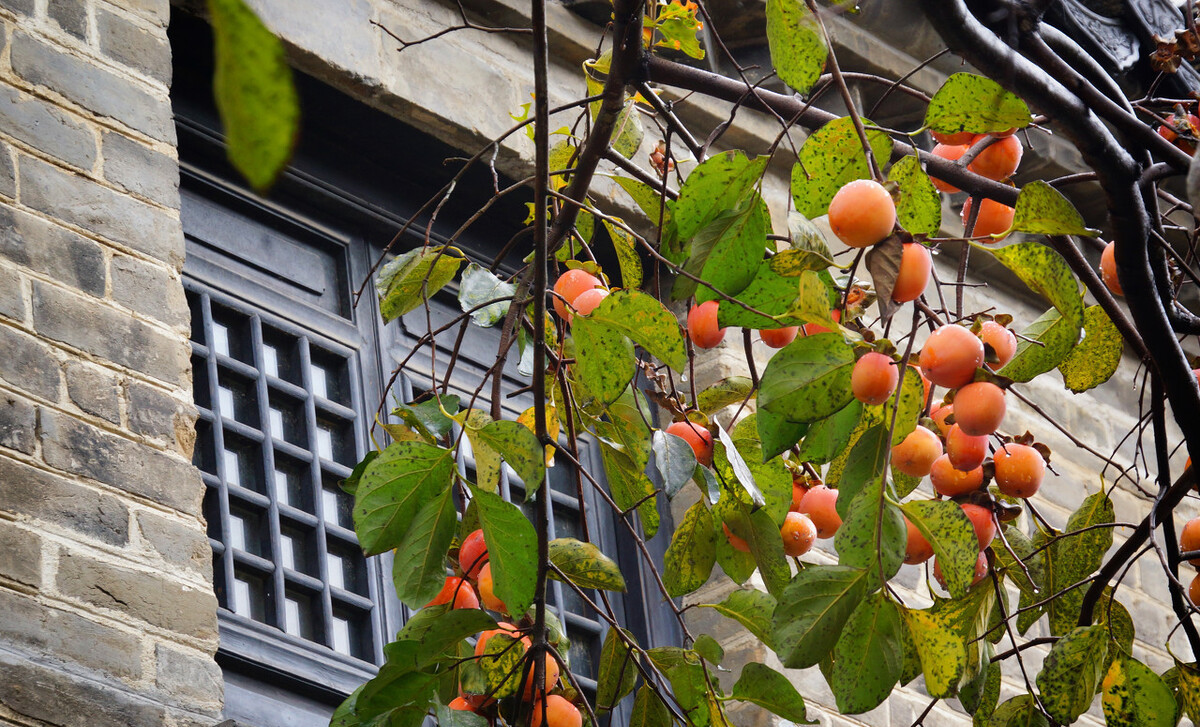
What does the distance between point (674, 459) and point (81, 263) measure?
1.11 m

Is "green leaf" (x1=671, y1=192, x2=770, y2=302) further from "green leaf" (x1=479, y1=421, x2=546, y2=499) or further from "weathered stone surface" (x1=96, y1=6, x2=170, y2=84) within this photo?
"weathered stone surface" (x1=96, y1=6, x2=170, y2=84)

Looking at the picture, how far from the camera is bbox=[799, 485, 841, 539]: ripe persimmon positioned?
1.37m

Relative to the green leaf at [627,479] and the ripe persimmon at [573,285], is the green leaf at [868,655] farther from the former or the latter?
the ripe persimmon at [573,285]

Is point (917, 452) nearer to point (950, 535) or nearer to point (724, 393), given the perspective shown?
point (950, 535)

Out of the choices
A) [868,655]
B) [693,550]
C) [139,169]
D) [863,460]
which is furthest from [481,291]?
[139,169]

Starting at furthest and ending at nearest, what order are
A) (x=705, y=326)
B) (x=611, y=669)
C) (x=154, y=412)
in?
(x=154, y=412)
(x=611, y=669)
(x=705, y=326)

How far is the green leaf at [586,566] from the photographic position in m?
1.32

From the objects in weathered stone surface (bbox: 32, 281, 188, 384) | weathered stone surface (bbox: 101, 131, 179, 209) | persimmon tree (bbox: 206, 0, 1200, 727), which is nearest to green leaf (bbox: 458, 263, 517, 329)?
persimmon tree (bbox: 206, 0, 1200, 727)

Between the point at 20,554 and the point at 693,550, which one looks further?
the point at 20,554

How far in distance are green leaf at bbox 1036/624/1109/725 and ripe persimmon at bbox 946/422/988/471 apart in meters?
0.21

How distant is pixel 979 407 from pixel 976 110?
0.26 m

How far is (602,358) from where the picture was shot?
117cm

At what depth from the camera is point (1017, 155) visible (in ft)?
4.44

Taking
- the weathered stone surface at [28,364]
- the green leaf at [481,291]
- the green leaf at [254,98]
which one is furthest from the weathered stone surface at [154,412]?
the green leaf at [254,98]
